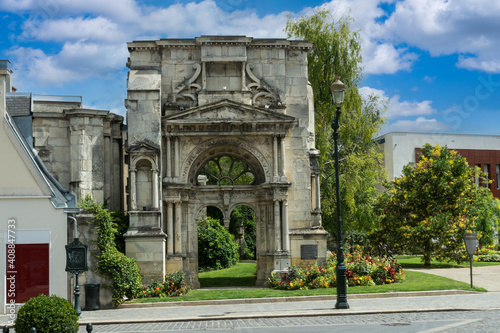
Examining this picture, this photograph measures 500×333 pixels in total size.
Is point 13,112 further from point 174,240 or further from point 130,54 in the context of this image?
point 174,240

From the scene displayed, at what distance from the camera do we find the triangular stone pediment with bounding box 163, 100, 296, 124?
25141 mm

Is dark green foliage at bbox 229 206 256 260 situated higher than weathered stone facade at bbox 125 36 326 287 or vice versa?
weathered stone facade at bbox 125 36 326 287

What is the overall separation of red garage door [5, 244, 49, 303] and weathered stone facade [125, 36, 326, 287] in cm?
544

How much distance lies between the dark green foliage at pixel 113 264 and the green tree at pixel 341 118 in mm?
17584

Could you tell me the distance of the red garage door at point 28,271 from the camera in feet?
63.3

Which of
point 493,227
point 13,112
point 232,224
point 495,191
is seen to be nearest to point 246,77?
point 13,112

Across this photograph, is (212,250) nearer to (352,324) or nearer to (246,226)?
(246,226)

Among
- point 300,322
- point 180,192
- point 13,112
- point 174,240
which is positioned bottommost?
point 300,322

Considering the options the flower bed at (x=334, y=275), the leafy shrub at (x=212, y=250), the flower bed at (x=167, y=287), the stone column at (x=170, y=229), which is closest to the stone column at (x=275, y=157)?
the flower bed at (x=334, y=275)

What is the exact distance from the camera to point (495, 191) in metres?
61.0

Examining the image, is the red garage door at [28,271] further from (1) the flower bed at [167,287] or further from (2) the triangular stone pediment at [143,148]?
(2) the triangular stone pediment at [143,148]

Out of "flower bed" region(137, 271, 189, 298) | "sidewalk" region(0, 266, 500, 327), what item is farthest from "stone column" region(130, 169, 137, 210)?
"sidewalk" region(0, 266, 500, 327)

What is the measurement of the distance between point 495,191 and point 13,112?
Result: 48909 millimetres

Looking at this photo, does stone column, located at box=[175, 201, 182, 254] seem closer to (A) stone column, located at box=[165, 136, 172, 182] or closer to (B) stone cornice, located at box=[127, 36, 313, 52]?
(A) stone column, located at box=[165, 136, 172, 182]
